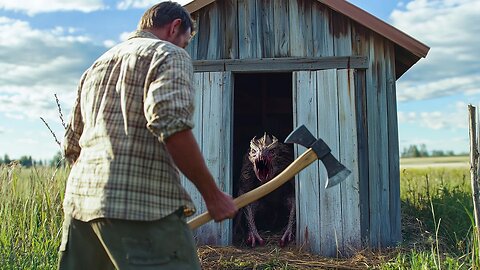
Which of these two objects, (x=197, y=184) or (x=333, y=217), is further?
(x=333, y=217)

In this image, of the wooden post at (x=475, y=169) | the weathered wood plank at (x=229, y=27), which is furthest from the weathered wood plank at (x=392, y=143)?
the wooden post at (x=475, y=169)

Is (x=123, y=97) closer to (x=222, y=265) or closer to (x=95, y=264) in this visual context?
(x=95, y=264)

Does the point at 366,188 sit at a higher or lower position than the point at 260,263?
higher

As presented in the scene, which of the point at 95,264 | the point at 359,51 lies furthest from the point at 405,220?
the point at 95,264

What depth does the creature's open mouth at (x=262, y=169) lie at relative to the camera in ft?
24.1

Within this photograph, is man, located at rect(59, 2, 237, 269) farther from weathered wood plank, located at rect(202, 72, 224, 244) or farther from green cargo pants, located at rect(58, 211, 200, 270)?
weathered wood plank, located at rect(202, 72, 224, 244)

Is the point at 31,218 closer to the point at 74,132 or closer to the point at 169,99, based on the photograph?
the point at 74,132

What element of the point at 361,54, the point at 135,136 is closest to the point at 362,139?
the point at 361,54

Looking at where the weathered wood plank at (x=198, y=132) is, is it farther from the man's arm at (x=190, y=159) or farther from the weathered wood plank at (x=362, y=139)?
the man's arm at (x=190, y=159)

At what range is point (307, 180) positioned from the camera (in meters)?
6.70

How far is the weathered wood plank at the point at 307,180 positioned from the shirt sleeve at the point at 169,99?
4353 millimetres

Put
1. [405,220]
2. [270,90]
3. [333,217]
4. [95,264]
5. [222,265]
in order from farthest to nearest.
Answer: [270,90] → [405,220] → [333,217] → [222,265] → [95,264]

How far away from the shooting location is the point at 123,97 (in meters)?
2.56

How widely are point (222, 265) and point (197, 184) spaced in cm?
370
